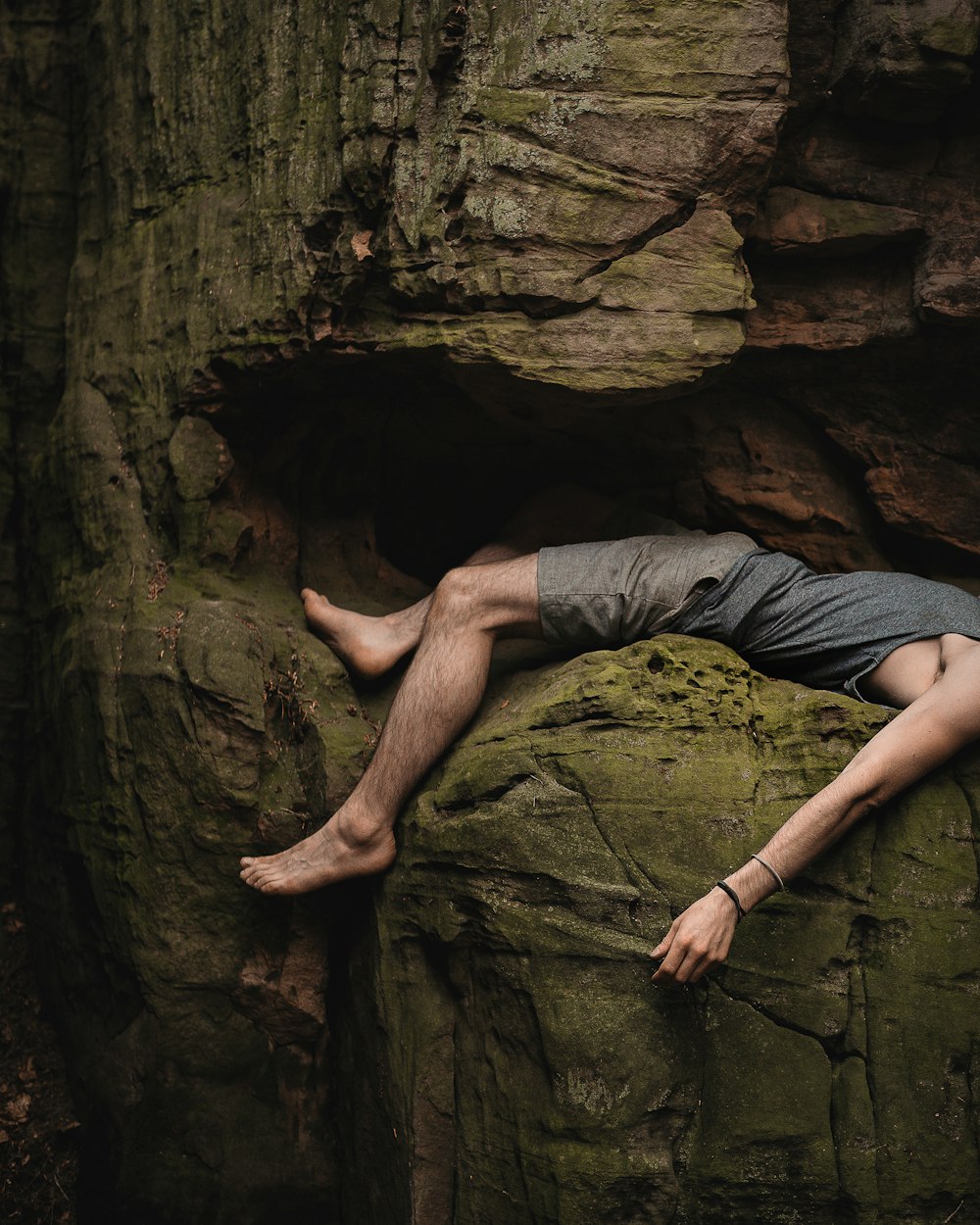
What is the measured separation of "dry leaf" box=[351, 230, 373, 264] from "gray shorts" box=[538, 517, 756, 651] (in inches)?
43.9

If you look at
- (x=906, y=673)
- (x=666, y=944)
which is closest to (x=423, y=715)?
(x=666, y=944)

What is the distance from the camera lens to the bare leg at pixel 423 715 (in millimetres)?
3525

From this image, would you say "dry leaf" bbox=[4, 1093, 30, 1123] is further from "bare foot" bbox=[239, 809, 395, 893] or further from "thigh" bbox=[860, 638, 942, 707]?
"thigh" bbox=[860, 638, 942, 707]

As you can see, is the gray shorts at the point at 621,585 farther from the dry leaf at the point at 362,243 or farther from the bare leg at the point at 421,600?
the dry leaf at the point at 362,243

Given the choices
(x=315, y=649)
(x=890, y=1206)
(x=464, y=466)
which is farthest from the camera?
(x=464, y=466)

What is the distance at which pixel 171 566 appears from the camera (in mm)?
4078

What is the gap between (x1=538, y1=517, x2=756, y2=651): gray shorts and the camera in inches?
141

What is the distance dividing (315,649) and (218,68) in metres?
2.07

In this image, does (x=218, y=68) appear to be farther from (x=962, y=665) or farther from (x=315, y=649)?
(x=962, y=665)

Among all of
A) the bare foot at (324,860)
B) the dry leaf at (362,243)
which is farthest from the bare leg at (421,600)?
the dry leaf at (362,243)

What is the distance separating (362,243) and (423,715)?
5.02 feet

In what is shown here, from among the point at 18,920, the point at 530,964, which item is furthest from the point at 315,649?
the point at 18,920

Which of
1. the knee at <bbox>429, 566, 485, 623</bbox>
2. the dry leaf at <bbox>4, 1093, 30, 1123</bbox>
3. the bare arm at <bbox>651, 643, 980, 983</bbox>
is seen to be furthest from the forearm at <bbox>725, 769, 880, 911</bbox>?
the dry leaf at <bbox>4, 1093, 30, 1123</bbox>

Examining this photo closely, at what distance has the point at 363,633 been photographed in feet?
13.3
